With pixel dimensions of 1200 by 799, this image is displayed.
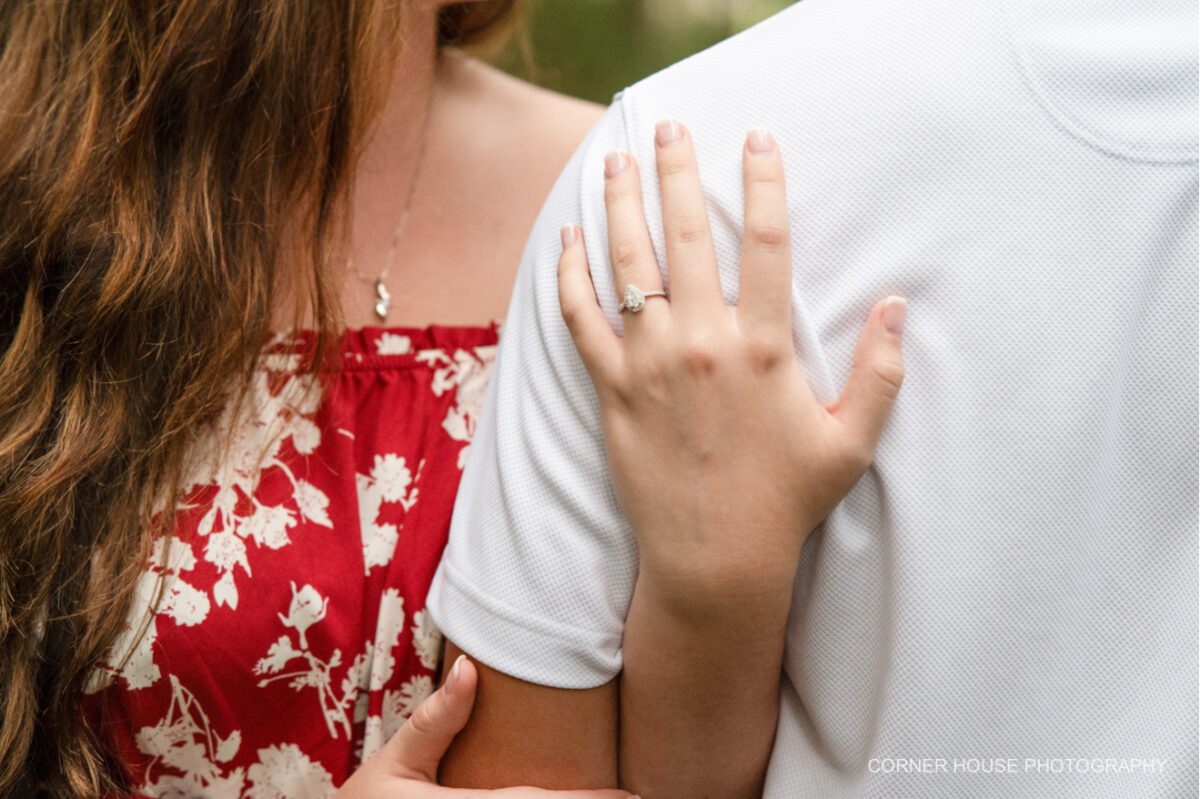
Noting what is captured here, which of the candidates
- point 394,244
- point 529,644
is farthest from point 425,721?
point 394,244

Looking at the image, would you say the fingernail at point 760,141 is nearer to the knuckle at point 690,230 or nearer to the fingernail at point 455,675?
the knuckle at point 690,230

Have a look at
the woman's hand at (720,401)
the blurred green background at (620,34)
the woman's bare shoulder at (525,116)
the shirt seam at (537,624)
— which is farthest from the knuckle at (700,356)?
the blurred green background at (620,34)

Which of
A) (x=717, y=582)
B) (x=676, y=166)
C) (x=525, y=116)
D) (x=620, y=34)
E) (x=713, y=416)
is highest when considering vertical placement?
(x=620, y=34)

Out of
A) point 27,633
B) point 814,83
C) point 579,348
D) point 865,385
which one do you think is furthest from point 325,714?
point 814,83

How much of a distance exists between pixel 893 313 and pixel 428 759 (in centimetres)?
64

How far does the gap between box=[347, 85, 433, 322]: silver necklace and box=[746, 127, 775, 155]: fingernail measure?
0.70 m

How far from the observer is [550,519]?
996 mm

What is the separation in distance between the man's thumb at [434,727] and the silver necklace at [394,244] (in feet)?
1.86

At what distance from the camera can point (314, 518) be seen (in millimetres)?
1292

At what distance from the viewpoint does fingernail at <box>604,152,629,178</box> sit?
99 cm

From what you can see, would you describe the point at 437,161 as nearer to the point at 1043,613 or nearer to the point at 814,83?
the point at 814,83

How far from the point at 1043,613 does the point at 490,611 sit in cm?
48

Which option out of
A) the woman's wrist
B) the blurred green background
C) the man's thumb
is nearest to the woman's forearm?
the woman's wrist

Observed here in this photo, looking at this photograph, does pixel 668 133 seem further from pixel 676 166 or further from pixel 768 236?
pixel 768 236
